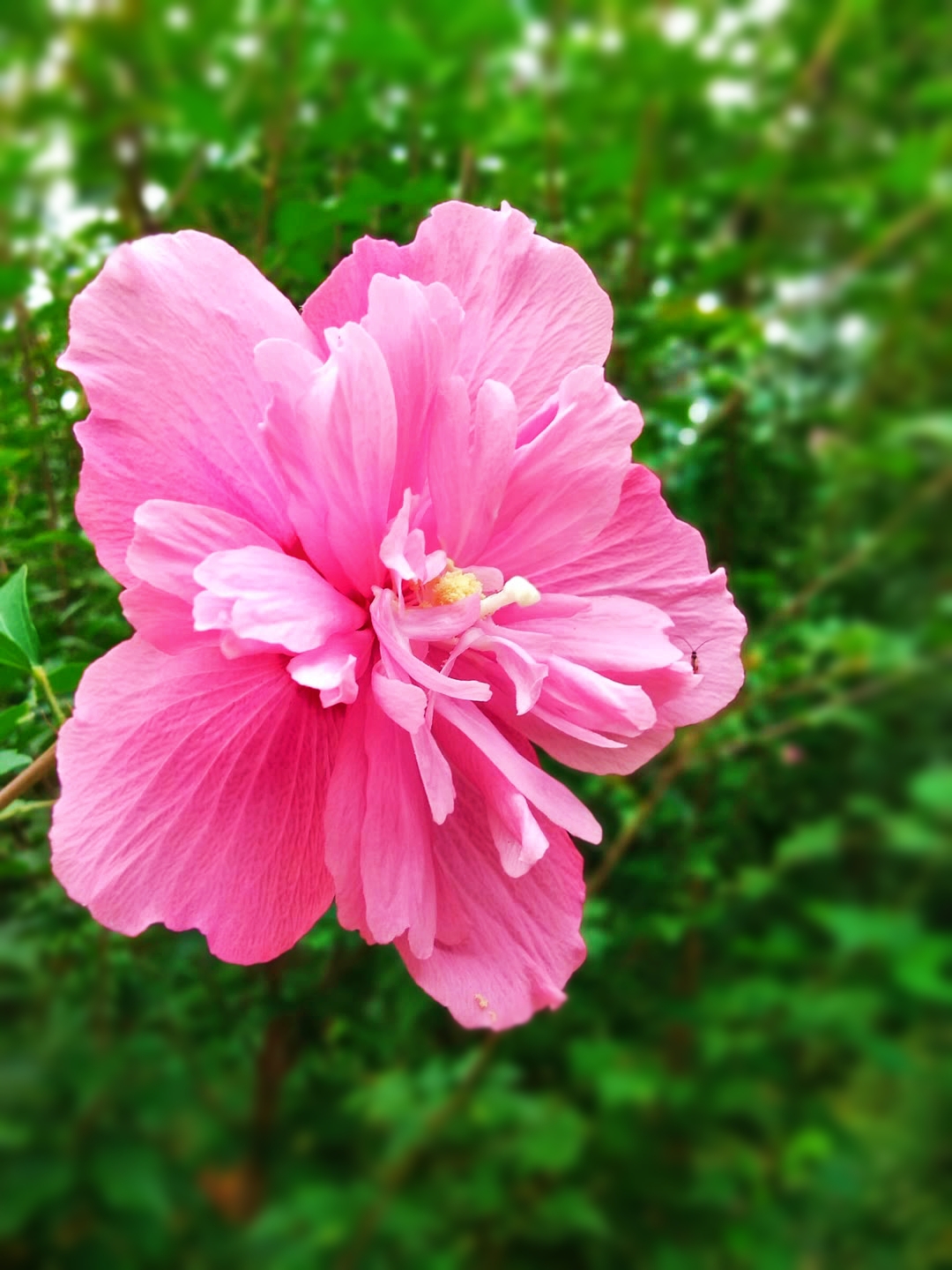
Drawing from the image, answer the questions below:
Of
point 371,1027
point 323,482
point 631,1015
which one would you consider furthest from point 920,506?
point 323,482

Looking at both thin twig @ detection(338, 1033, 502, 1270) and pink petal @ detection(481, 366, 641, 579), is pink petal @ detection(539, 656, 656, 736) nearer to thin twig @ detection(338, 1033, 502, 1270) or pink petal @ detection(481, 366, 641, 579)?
pink petal @ detection(481, 366, 641, 579)

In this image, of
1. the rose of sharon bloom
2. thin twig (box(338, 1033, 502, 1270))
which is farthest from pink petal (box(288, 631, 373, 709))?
thin twig (box(338, 1033, 502, 1270))

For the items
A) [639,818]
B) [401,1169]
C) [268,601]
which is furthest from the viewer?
[401,1169]

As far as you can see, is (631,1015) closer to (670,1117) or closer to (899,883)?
(670,1117)

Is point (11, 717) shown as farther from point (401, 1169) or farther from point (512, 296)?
point (401, 1169)

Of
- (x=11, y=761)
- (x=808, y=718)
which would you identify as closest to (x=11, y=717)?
(x=11, y=761)

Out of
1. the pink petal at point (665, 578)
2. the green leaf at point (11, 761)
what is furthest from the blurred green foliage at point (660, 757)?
the pink petal at point (665, 578)
